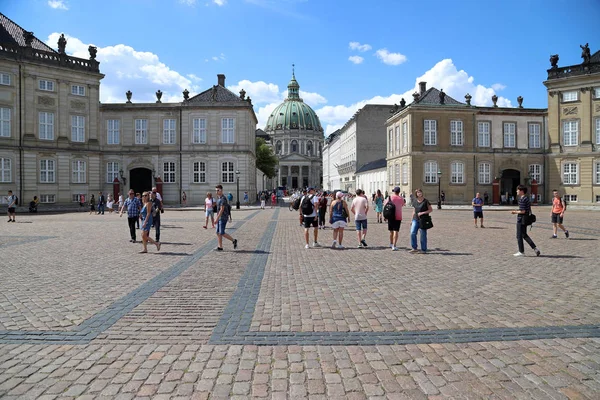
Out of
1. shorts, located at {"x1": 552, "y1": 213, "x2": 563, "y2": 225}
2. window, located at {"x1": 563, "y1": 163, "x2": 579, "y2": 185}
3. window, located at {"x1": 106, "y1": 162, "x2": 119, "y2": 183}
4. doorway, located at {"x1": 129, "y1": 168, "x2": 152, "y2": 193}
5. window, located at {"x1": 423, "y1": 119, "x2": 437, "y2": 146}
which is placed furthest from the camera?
window, located at {"x1": 423, "y1": 119, "x2": 437, "y2": 146}

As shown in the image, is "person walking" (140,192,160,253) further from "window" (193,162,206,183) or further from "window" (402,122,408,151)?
"window" (402,122,408,151)

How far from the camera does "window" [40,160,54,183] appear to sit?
131 ft

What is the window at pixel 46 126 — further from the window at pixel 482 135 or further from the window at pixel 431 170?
the window at pixel 482 135

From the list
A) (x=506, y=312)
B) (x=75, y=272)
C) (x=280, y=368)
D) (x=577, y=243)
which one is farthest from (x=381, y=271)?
(x=577, y=243)

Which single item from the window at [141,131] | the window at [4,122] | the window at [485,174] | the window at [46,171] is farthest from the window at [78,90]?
the window at [485,174]

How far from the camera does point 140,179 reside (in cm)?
4716

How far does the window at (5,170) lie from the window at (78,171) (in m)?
4.95

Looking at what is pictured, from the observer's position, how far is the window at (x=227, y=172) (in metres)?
46.3

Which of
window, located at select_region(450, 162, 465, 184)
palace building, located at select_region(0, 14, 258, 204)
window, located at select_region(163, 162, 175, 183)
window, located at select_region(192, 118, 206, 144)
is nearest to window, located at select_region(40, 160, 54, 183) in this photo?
palace building, located at select_region(0, 14, 258, 204)

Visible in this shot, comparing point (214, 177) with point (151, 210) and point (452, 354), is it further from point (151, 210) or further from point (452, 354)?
point (452, 354)

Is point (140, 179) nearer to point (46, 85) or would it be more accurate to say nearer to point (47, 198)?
point (47, 198)

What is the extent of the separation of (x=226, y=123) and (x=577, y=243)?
36567 mm

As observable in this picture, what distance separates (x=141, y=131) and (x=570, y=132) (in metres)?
41.7

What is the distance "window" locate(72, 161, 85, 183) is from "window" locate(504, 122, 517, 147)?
41396 mm
